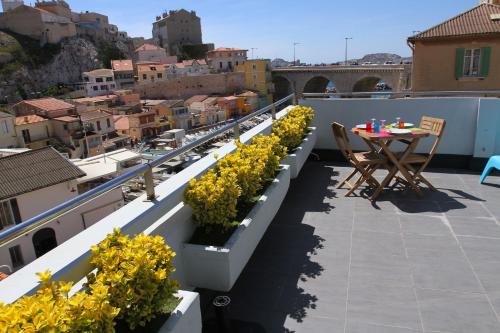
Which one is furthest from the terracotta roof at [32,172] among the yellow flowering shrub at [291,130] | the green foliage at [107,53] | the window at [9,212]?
the green foliage at [107,53]

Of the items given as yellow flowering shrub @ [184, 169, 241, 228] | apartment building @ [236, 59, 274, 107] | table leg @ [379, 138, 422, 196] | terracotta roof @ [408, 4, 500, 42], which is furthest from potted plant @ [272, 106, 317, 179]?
apartment building @ [236, 59, 274, 107]

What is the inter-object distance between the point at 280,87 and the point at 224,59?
13.3 metres

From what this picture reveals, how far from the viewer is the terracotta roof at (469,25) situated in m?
9.77

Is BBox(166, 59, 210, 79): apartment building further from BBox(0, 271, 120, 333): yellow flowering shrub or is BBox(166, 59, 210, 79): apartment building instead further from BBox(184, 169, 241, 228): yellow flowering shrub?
BBox(0, 271, 120, 333): yellow flowering shrub

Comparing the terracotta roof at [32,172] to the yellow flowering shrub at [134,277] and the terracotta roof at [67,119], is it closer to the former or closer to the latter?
the yellow flowering shrub at [134,277]

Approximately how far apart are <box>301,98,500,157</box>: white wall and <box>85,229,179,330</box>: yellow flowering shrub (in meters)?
5.08

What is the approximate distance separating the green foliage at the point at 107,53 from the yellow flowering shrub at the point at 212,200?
241 ft

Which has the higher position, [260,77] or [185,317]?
[185,317]

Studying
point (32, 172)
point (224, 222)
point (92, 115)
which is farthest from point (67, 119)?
point (224, 222)

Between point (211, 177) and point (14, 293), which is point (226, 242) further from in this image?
point (14, 293)

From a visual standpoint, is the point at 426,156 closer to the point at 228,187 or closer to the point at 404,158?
the point at 404,158

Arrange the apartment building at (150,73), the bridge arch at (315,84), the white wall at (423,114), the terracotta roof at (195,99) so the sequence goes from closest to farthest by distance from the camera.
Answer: the white wall at (423,114) → the terracotta roof at (195,99) → the bridge arch at (315,84) → the apartment building at (150,73)

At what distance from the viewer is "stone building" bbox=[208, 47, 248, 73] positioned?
69.6m

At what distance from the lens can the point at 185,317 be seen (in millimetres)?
1668
